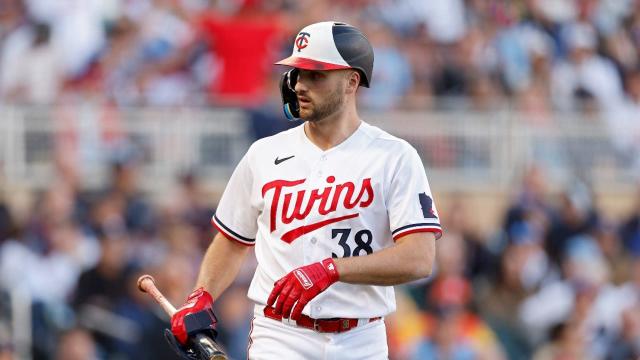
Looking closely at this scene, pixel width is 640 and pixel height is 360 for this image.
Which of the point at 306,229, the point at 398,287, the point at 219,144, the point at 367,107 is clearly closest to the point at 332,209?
the point at 306,229

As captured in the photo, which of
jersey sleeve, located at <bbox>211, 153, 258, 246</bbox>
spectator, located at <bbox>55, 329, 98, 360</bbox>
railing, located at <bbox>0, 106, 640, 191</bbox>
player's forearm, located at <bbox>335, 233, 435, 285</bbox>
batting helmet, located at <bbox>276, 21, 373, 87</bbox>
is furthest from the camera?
railing, located at <bbox>0, 106, 640, 191</bbox>

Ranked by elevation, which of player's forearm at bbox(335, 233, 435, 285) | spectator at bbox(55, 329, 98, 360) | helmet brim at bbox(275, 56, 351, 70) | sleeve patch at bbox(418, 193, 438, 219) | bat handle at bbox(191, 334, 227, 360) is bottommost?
spectator at bbox(55, 329, 98, 360)

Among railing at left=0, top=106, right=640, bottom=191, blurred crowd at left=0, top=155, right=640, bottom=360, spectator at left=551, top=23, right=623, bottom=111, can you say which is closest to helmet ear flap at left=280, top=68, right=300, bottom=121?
blurred crowd at left=0, top=155, right=640, bottom=360

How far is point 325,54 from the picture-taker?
6.82m

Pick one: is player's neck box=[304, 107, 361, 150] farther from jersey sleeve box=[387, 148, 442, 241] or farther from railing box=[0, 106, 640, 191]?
railing box=[0, 106, 640, 191]

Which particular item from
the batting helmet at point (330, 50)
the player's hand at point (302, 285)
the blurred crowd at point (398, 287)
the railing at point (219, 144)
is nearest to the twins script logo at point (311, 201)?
the player's hand at point (302, 285)

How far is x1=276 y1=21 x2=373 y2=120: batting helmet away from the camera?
680 cm

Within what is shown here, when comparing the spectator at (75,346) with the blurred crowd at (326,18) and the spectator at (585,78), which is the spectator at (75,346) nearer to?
the blurred crowd at (326,18)

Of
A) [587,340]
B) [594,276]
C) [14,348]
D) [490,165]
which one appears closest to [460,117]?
[490,165]

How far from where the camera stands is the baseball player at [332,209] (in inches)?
269

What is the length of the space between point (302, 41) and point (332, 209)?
708 millimetres

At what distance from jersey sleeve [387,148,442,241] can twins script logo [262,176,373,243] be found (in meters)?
0.11

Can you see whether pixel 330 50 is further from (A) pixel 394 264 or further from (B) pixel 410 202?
(A) pixel 394 264

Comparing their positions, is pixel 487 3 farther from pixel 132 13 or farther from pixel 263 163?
pixel 263 163
